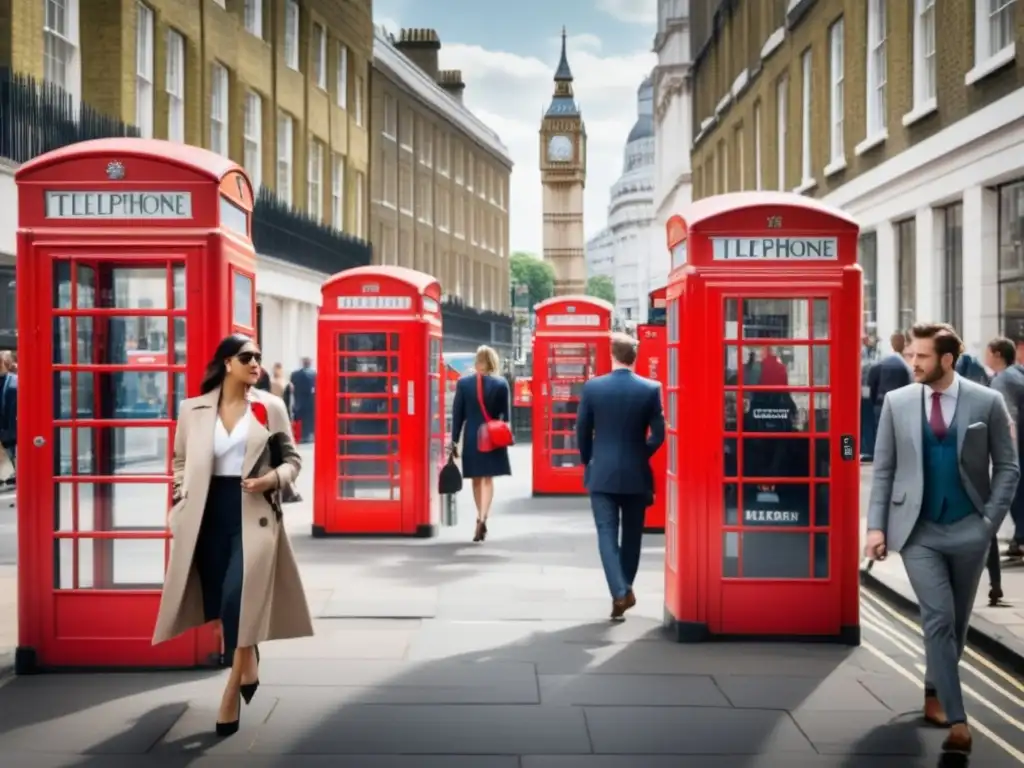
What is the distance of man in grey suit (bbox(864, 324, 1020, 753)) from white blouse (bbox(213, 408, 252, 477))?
2.75 m

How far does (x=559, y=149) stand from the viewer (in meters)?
129

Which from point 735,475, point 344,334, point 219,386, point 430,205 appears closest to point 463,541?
point 344,334

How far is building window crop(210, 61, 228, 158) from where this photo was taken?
27.7 meters

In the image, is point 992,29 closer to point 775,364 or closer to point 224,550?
point 775,364

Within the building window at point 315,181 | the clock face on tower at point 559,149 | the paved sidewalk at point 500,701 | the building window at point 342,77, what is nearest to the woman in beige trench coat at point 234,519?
the paved sidewalk at point 500,701

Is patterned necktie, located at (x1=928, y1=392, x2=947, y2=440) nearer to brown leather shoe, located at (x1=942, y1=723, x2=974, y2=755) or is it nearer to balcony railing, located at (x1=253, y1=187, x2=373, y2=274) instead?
brown leather shoe, located at (x1=942, y1=723, x2=974, y2=755)

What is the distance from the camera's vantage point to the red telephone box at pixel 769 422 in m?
8.01

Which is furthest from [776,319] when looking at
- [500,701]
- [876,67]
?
[876,67]

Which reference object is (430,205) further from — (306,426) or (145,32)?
(145,32)

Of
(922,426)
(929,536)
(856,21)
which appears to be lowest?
(929,536)

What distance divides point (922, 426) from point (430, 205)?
1873 inches

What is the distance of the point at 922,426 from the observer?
5.93 m

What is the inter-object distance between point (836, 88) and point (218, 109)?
12.3 m

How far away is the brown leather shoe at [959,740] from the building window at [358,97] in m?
35.8
